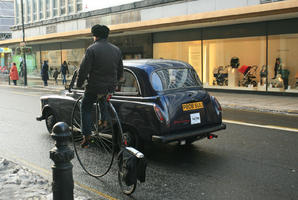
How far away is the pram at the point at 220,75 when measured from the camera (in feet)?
65.1

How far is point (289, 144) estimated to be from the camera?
687 cm

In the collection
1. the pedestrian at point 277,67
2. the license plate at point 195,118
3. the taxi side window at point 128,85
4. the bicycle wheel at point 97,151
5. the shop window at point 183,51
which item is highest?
the shop window at point 183,51

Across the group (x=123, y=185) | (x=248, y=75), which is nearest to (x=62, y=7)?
(x=248, y=75)

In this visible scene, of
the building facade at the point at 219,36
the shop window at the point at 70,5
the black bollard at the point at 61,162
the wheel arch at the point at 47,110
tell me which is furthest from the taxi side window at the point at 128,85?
the shop window at the point at 70,5

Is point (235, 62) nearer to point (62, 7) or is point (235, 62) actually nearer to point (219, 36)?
point (219, 36)

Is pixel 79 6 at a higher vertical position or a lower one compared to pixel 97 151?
higher

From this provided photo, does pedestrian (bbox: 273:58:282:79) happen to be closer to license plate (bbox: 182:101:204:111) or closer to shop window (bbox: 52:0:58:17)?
license plate (bbox: 182:101:204:111)

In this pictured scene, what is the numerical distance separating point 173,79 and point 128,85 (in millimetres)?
806

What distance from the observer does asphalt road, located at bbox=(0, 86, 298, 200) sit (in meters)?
4.47

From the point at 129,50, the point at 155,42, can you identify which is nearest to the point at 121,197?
the point at 155,42

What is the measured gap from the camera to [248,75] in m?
18.7

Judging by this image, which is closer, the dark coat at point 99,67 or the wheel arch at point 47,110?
the dark coat at point 99,67

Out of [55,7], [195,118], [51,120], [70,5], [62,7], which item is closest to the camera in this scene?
[195,118]

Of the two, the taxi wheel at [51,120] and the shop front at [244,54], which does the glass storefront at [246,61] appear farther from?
the taxi wheel at [51,120]
